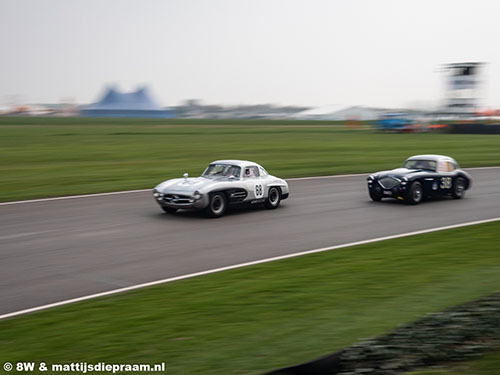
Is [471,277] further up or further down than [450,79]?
further down

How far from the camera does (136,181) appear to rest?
2128cm

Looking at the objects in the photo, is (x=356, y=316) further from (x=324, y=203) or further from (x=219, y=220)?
(x=324, y=203)

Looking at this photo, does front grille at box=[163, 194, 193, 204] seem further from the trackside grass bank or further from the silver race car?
the trackside grass bank

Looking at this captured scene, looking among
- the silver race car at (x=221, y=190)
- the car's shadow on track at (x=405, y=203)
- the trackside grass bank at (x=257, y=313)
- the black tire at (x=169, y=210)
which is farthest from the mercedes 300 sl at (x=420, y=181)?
the trackside grass bank at (x=257, y=313)

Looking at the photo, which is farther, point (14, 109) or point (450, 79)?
point (14, 109)

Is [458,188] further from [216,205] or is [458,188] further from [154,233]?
[154,233]

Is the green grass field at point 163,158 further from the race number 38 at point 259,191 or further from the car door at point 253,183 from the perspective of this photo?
the race number 38 at point 259,191

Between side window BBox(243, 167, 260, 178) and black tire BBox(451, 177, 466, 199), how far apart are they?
20.1 ft

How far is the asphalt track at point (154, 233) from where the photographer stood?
29.8 feet

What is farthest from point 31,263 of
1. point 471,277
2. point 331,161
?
point 331,161

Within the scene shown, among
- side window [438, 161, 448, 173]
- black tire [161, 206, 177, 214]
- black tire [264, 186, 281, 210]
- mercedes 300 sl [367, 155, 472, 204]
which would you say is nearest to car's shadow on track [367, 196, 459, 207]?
mercedes 300 sl [367, 155, 472, 204]

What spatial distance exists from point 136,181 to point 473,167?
1601 cm

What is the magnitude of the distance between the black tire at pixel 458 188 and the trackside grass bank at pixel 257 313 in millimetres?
7769

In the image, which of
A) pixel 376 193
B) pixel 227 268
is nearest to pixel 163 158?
pixel 376 193
